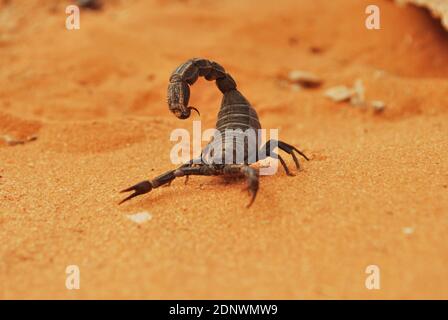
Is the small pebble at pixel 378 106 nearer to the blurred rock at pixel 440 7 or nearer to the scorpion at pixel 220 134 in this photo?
the blurred rock at pixel 440 7

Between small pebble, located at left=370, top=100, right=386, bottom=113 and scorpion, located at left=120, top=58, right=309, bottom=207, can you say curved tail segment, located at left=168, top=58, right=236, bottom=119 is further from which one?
small pebble, located at left=370, top=100, right=386, bottom=113

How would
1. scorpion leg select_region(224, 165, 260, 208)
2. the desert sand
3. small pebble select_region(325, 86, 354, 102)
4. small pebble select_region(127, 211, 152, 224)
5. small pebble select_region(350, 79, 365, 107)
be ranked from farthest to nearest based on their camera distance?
1. small pebble select_region(325, 86, 354, 102)
2. small pebble select_region(350, 79, 365, 107)
3. small pebble select_region(127, 211, 152, 224)
4. scorpion leg select_region(224, 165, 260, 208)
5. the desert sand

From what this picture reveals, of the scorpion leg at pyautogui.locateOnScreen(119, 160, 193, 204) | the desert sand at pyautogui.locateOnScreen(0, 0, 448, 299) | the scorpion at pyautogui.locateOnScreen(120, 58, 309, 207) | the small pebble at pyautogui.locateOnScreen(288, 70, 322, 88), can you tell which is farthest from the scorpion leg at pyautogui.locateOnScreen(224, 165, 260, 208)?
the small pebble at pyautogui.locateOnScreen(288, 70, 322, 88)

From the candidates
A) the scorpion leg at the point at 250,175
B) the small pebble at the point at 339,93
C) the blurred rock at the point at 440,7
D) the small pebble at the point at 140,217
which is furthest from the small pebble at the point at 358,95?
the small pebble at the point at 140,217

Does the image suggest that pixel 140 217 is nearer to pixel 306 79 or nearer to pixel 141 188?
pixel 141 188

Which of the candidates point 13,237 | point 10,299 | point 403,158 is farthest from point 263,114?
point 10,299
